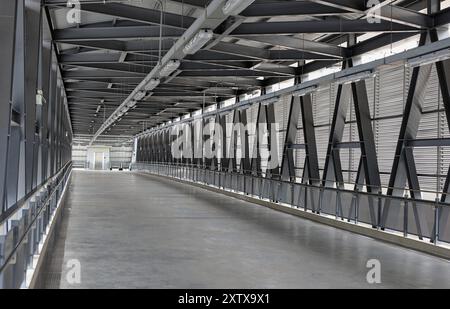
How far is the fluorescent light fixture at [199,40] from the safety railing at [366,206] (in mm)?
4814

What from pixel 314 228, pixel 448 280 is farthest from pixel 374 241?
pixel 448 280

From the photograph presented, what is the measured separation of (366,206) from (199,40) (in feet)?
17.4

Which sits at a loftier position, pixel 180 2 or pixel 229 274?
pixel 180 2

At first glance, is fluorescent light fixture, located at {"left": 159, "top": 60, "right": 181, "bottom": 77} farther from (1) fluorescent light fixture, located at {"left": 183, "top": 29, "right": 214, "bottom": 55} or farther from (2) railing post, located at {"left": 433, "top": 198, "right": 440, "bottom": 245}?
(2) railing post, located at {"left": 433, "top": 198, "right": 440, "bottom": 245}

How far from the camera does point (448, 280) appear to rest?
717 cm

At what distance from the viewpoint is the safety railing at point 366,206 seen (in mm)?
9481

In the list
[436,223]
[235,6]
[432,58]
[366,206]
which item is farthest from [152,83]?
[436,223]

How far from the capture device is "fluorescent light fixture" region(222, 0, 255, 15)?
6889 mm

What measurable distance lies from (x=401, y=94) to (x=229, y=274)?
10628mm

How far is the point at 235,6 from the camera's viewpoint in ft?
23.3

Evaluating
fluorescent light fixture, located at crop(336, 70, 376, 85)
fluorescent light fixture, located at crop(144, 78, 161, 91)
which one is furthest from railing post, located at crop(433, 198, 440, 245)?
fluorescent light fixture, located at crop(144, 78, 161, 91)

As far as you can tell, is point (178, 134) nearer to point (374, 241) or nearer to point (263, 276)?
point (374, 241)

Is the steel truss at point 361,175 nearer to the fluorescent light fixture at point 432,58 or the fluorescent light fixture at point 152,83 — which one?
the fluorescent light fixture at point 432,58

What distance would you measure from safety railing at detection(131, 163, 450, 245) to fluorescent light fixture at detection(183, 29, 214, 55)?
4.81 metres
